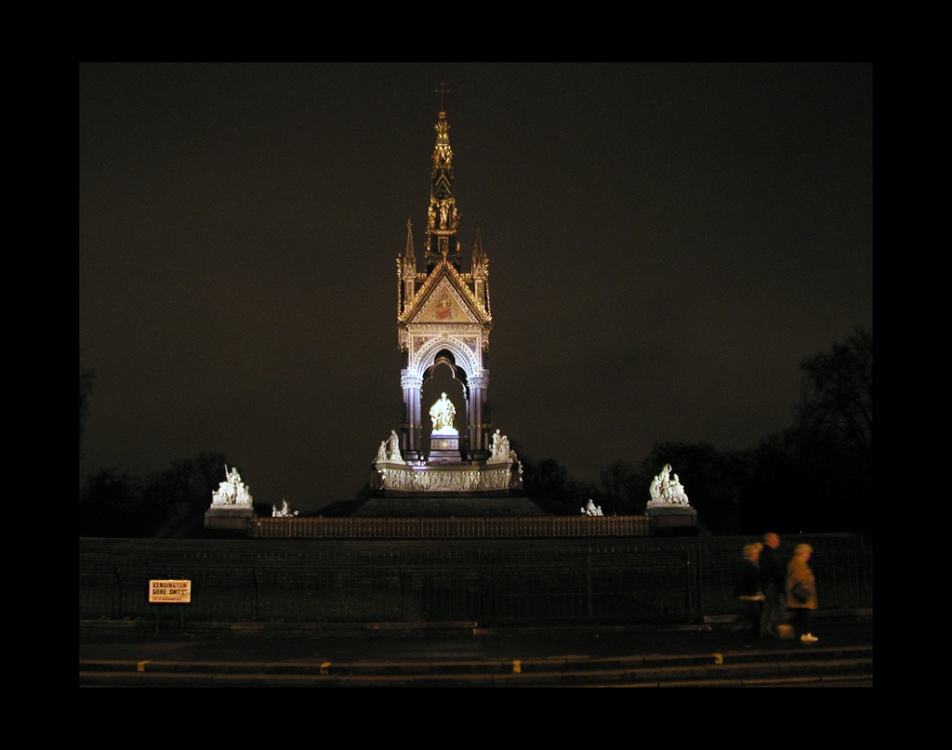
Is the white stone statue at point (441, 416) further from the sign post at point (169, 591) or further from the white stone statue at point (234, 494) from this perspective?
the sign post at point (169, 591)

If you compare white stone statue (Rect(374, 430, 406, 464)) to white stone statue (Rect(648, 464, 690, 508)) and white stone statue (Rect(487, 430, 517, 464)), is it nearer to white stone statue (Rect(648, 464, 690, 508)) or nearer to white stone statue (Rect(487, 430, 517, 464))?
white stone statue (Rect(487, 430, 517, 464))

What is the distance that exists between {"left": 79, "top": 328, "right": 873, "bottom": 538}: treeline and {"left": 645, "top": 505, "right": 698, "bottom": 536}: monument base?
5861 millimetres

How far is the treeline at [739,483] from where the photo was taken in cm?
4309

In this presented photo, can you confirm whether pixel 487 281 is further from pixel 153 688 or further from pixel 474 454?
pixel 153 688

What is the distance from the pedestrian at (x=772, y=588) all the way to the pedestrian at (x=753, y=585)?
57mm

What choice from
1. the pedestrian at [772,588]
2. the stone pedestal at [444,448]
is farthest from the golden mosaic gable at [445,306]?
the pedestrian at [772,588]

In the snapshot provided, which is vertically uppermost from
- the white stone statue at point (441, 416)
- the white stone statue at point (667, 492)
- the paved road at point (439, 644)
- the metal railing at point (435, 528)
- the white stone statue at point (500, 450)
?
the white stone statue at point (441, 416)

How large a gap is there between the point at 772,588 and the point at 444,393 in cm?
2502

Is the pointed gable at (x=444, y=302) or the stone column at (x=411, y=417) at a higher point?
the pointed gable at (x=444, y=302)

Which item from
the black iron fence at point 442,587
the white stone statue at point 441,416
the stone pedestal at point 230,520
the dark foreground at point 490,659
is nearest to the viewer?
the dark foreground at point 490,659

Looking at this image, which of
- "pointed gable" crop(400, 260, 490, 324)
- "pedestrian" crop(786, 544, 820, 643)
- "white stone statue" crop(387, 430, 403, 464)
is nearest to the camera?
"pedestrian" crop(786, 544, 820, 643)

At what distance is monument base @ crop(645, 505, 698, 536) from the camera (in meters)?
28.6

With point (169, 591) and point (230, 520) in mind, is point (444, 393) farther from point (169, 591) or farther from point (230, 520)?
point (169, 591)

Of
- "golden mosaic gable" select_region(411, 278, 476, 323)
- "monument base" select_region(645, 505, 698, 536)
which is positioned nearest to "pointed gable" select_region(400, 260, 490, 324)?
"golden mosaic gable" select_region(411, 278, 476, 323)
